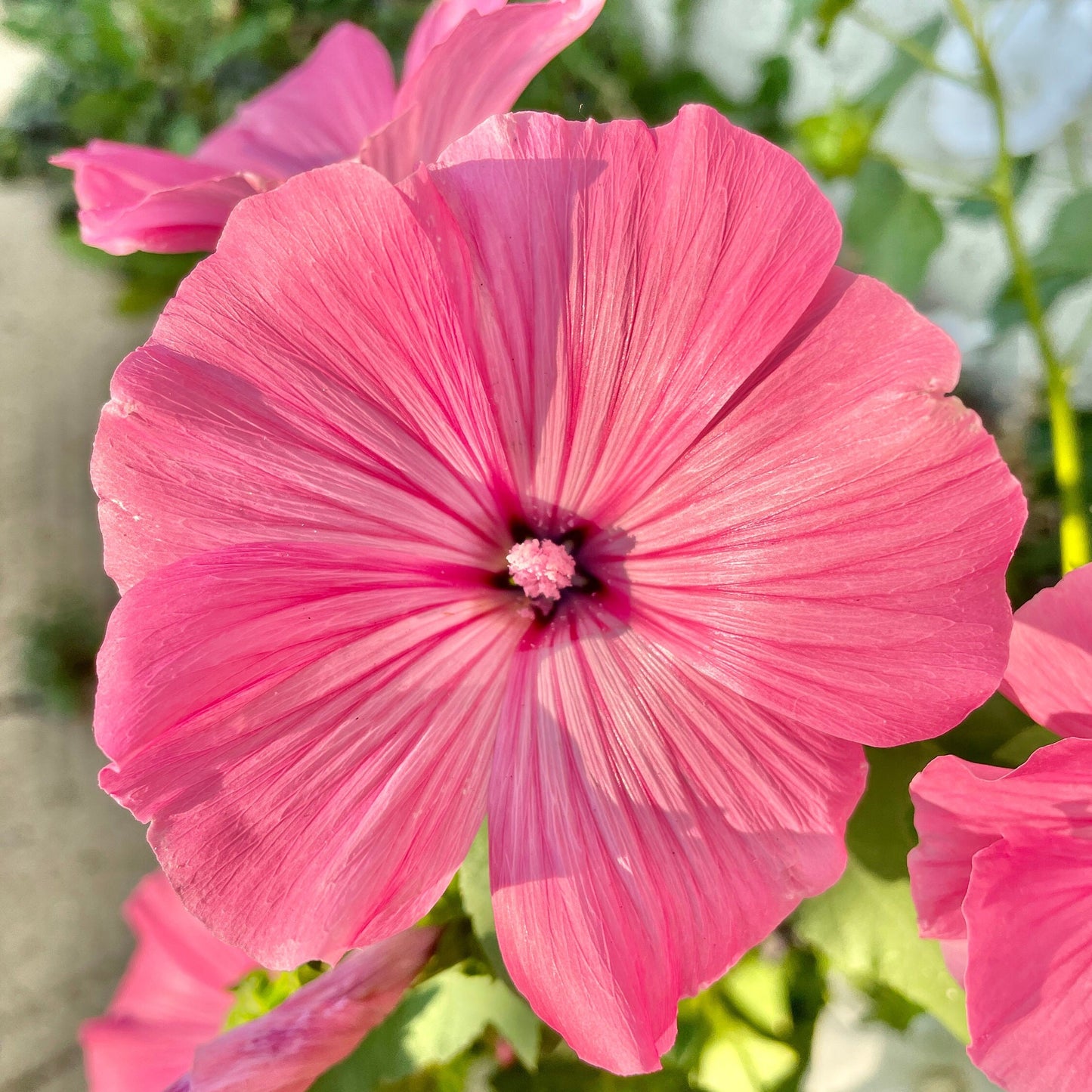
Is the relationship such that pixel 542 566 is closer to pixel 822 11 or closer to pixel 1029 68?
pixel 822 11

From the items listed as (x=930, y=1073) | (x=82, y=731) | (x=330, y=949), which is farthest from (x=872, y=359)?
(x=82, y=731)

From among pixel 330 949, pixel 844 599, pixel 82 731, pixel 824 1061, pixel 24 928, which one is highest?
pixel 844 599

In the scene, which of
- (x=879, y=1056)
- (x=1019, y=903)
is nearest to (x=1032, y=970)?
(x=1019, y=903)

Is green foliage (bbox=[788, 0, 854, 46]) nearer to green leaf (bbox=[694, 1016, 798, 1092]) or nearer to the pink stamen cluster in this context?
the pink stamen cluster

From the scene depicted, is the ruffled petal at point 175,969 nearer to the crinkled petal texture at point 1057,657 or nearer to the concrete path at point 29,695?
the crinkled petal texture at point 1057,657

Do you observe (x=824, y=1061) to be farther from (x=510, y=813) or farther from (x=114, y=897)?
(x=114, y=897)

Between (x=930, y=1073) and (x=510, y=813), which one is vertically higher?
(x=510, y=813)

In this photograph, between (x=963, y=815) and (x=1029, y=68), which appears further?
(x=1029, y=68)

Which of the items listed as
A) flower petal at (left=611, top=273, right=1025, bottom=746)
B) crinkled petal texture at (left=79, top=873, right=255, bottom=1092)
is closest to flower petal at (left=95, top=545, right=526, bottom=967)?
flower petal at (left=611, top=273, right=1025, bottom=746)
